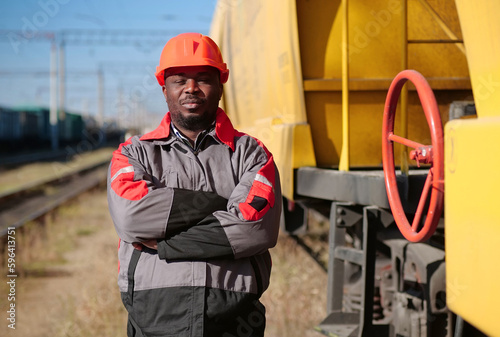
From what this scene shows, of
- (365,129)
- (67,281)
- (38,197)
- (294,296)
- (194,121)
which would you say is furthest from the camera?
(38,197)

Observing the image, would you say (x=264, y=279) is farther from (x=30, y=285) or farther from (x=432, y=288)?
(x=30, y=285)

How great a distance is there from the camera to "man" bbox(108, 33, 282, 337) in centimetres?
213

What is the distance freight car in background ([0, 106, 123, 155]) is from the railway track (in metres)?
16.2

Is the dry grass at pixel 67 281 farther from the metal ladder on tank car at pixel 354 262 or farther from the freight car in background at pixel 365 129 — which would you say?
the freight car in background at pixel 365 129

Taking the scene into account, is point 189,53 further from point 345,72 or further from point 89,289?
point 89,289

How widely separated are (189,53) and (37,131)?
4549cm

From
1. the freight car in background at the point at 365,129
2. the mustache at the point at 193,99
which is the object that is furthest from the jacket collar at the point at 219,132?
the freight car in background at the point at 365,129

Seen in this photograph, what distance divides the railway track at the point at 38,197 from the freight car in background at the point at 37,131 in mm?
16193

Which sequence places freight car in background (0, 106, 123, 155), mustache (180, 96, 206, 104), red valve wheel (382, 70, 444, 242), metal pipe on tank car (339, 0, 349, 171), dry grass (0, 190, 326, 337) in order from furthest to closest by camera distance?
freight car in background (0, 106, 123, 155)
dry grass (0, 190, 326, 337)
metal pipe on tank car (339, 0, 349, 171)
mustache (180, 96, 206, 104)
red valve wheel (382, 70, 444, 242)

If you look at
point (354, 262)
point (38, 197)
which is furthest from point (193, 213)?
point (38, 197)

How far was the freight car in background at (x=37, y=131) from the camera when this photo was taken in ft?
124

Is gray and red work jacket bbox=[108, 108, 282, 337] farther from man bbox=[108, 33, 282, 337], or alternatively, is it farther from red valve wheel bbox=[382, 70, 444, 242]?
red valve wheel bbox=[382, 70, 444, 242]

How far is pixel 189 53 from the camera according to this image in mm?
2230

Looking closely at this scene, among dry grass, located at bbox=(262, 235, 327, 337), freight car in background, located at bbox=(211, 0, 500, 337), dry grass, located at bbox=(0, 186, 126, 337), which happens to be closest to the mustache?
freight car in background, located at bbox=(211, 0, 500, 337)
